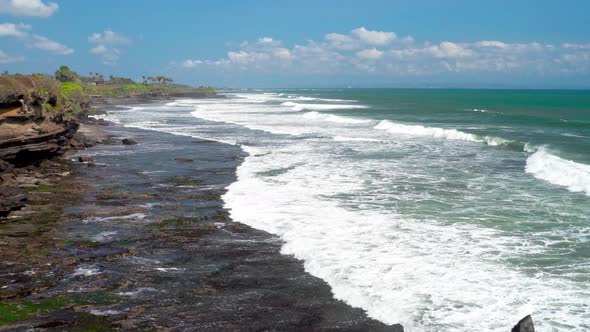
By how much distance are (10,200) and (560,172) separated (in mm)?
23148

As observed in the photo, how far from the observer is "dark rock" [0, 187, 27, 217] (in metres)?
17.0

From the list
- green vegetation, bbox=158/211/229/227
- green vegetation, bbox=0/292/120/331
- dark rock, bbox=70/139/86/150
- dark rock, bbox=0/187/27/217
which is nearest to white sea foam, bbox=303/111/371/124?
dark rock, bbox=70/139/86/150

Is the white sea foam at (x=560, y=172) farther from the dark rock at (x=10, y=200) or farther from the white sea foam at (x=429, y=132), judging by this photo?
the dark rock at (x=10, y=200)

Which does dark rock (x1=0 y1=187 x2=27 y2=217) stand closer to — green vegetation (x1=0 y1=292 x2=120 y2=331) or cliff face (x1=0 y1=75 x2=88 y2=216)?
cliff face (x1=0 y1=75 x2=88 y2=216)

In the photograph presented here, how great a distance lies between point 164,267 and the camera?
12.6 m

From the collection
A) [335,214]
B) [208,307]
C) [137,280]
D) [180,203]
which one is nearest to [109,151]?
[180,203]

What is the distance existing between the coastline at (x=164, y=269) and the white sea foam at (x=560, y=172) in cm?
1434

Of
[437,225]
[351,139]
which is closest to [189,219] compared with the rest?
[437,225]

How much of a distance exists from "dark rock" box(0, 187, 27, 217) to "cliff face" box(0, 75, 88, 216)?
98mm

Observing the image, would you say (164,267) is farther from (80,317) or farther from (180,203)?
(180,203)

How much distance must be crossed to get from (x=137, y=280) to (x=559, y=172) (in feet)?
66.7

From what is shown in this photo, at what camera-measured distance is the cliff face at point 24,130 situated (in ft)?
73.5

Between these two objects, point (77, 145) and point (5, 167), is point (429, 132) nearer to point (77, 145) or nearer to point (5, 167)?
point (77, 145)

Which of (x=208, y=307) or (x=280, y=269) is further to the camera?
(x=280, y=269)
